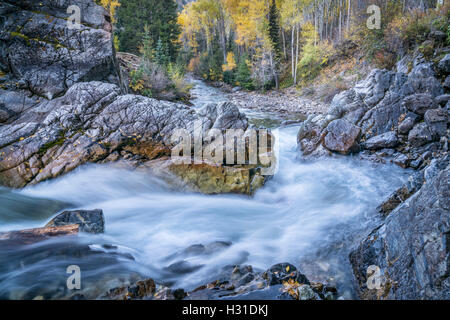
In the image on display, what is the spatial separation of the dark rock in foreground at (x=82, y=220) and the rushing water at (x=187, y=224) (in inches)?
7.7

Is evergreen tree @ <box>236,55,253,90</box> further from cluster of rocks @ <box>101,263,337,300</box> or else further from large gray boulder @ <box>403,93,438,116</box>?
cluster of rocks @ <box>101,263,337,300</box>

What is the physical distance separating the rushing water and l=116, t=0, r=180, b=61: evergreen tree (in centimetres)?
1759

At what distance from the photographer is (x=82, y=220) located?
15.9 ft

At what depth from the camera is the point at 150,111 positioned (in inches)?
316

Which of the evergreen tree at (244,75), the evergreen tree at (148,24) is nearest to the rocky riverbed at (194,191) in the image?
the evergreen tree at (148,24)

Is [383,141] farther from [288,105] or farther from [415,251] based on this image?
[288,105]

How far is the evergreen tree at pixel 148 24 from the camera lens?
2211 centimetres

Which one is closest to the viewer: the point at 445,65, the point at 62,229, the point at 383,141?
the point at 62,229

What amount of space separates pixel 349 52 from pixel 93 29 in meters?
21.2

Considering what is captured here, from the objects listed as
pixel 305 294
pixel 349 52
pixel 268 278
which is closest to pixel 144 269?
pixel 268 278

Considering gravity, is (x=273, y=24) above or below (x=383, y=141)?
above

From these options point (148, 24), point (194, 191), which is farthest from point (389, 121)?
point (148, 24)

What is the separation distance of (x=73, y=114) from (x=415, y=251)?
29.2 ft
